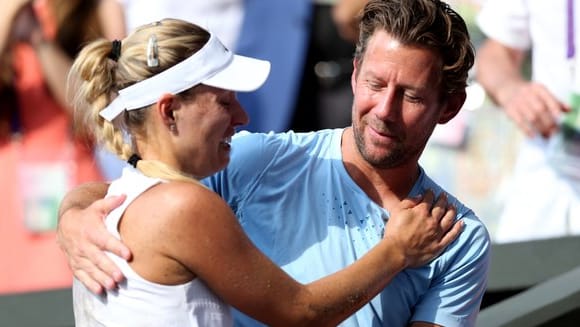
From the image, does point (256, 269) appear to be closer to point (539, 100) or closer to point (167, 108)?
point (167, 108)

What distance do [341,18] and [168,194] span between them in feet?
10.1

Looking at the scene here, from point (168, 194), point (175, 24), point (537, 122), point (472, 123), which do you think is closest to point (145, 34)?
point (175, 24)

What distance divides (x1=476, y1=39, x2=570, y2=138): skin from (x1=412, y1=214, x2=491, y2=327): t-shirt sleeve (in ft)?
→ 5.73

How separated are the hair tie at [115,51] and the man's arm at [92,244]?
34 centimetres

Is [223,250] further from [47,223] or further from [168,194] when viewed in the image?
[47,223]

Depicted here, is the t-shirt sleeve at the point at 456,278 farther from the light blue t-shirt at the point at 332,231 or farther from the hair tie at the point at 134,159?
the hair tie at the point at 134,159

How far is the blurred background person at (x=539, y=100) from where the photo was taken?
523 centimetres

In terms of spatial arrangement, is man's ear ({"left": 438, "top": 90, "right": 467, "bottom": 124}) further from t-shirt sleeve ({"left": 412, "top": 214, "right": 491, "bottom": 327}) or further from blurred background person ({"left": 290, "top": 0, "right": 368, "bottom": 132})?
blurred background person ({"left": 290, "top": 0, "right": 368, "bottom": 132})

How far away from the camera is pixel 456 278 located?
11.6ft

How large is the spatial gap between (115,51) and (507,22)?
2.57 meters

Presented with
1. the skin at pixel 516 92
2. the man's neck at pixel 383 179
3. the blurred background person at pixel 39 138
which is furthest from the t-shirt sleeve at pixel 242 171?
the blurred background person at pixel 39 138

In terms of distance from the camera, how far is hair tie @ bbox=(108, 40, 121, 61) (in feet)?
10.8

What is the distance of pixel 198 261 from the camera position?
3.11m

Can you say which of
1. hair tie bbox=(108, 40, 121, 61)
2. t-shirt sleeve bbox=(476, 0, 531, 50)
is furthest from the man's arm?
t-shirt sleeve bbox=(476, 0, 531, 50)
